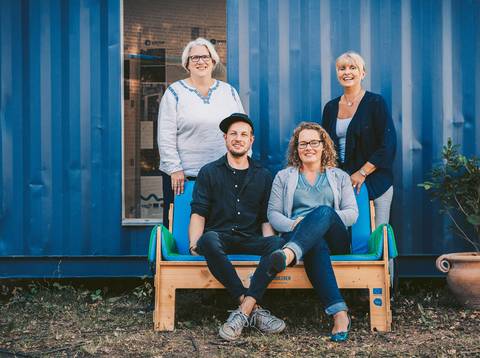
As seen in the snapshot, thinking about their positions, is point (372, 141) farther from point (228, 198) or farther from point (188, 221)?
point (188, 221)

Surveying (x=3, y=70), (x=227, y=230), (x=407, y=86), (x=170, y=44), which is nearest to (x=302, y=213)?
(x=227, y=230)

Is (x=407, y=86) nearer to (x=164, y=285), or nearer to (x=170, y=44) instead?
(x=170, y=44)

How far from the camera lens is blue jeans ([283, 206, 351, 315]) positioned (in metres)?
4.37

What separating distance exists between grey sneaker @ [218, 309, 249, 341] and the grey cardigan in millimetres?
706

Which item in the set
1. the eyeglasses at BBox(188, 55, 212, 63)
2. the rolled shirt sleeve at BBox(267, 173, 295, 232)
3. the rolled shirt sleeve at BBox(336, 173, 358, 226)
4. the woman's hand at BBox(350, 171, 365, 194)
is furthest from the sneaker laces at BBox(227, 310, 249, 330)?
the eyeglasses at BBox(188, 55, 212, 63)

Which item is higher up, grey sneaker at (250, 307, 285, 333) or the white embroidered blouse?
the white embroidered blouse

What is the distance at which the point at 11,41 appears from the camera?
19.9 feet

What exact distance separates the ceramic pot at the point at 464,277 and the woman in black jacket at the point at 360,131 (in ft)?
2.39

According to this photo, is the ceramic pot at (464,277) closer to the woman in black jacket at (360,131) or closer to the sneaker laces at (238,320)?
the woman in black jacket at (360,131)

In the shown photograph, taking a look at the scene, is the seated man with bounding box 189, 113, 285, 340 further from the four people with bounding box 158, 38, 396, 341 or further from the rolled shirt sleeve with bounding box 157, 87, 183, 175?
the rolled shirt sleeve with bounding box 157, 87, 183, 175

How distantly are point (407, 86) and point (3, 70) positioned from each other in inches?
139

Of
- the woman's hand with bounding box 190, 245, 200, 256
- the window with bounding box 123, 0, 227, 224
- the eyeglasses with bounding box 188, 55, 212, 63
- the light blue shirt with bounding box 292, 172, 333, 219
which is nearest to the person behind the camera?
the woman's hand with bounding box 190, 245, 200, 256

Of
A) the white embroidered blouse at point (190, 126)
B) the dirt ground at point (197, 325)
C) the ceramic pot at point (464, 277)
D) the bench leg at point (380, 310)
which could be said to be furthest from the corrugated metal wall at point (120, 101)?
the bench leg at point (380, 310)

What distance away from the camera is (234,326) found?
4.29 metres
